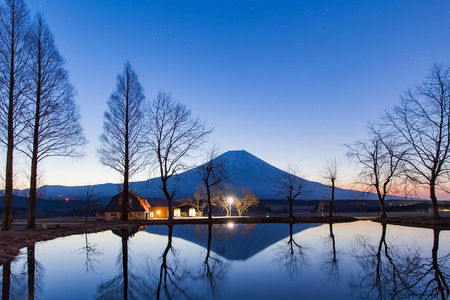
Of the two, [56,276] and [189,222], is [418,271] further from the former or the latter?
[189,222]

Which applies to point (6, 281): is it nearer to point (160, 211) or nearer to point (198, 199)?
point (198, 199)

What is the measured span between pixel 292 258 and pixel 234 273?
313cm

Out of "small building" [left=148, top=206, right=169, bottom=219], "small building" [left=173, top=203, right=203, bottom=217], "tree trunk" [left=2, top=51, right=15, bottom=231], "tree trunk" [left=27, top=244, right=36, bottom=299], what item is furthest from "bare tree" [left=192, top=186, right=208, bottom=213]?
"tree trunk" [left=27, top=244, right=36, bottom=299]

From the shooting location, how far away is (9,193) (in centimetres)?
1834

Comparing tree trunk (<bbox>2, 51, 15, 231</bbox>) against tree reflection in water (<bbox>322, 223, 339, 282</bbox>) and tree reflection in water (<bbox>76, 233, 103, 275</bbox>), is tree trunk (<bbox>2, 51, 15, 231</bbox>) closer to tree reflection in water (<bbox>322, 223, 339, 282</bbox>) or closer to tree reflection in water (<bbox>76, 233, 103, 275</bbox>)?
tree reflection in water (<bbox>76, 233, 103, 275</bbox>)

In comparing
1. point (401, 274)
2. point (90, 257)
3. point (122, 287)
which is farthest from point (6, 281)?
point (401, 274)

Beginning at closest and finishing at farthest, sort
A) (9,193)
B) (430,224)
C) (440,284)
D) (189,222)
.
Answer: (440,284), (9,193), (430,224), (189,222)

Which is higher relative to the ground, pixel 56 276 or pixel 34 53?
pixel 34 53

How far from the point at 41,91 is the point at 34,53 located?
261 cm

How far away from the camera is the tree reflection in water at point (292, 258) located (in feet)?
31.0

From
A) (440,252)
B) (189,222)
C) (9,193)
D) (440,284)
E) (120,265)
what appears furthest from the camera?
(189,222)

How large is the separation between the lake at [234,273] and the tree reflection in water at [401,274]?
21mm

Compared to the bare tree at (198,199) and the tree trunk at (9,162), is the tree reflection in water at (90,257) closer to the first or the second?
the tree trunk at (9,162)

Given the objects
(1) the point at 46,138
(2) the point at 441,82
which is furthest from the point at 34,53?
(2) the point at 441,82
